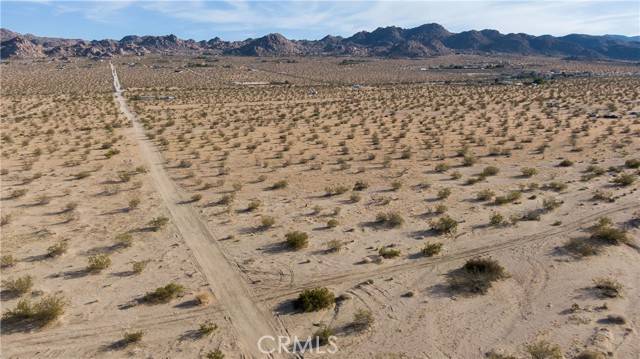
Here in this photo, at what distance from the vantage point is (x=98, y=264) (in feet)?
38.2

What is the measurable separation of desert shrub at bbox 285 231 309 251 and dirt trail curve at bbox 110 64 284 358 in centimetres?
179

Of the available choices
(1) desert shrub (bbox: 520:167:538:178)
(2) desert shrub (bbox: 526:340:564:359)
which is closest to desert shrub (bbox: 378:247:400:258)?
(2) desert shrub (bbox: 526:340:564:359)

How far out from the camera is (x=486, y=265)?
36.8 feet

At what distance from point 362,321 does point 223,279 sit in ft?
12.1

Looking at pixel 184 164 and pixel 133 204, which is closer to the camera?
pixel 133 204

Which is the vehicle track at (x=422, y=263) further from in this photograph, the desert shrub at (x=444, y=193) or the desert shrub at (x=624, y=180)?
the desert shrub at (x=624, y=180)

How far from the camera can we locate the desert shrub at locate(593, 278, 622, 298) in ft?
33.4

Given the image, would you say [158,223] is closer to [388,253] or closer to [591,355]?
[388,253]

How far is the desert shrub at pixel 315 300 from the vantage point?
386 inches

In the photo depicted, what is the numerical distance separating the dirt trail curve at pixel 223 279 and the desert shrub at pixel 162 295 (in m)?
0.87

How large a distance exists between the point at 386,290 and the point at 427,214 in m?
5.40

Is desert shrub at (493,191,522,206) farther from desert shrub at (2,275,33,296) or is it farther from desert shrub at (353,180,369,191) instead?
desert shrub at (2,275,33,296)

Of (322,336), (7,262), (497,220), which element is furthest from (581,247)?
(7,262)

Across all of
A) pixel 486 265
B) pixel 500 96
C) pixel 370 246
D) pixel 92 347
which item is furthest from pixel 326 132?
pixel 500 96
